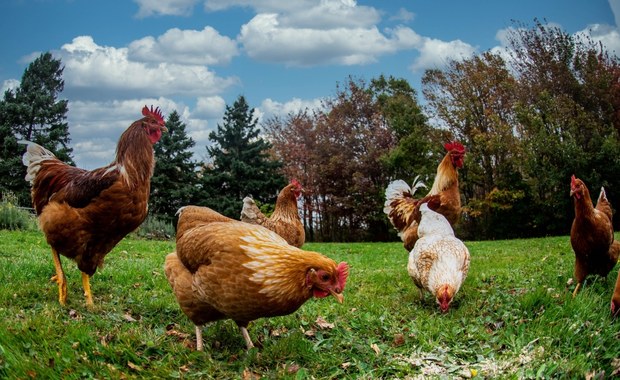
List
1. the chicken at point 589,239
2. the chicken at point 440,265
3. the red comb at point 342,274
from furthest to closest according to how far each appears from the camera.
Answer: the chicken at point 589,239, the chicken at point 440,265, the red comb at point 342,274

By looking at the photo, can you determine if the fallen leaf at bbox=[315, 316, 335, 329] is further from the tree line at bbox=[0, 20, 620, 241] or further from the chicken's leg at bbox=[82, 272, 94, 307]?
the tree line at bbox=[0, 20, 620, 241]

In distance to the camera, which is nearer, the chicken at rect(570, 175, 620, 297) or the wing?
the wing

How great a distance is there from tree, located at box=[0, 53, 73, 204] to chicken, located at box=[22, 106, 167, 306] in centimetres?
2348

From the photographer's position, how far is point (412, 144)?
27656mm

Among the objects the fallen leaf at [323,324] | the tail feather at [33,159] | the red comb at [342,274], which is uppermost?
the tail feather at [33,159]

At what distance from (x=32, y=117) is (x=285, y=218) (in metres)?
25.9

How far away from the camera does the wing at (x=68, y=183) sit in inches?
224

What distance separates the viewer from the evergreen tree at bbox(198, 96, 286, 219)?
28.9m

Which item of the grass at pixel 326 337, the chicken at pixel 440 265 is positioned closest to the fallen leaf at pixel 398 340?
the grass at pixel 326 337

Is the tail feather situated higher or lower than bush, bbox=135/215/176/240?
higher

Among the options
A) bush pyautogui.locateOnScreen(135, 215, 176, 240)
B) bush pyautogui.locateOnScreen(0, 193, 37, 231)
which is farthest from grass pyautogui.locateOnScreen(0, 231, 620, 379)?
bush pyautogui.locateOnScreen(135, 215, 176, 240)

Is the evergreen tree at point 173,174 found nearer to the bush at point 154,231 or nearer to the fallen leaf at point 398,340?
the bush at point 154,231

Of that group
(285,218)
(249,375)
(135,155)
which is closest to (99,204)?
(135,155)

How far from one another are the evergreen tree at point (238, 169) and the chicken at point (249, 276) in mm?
23198
